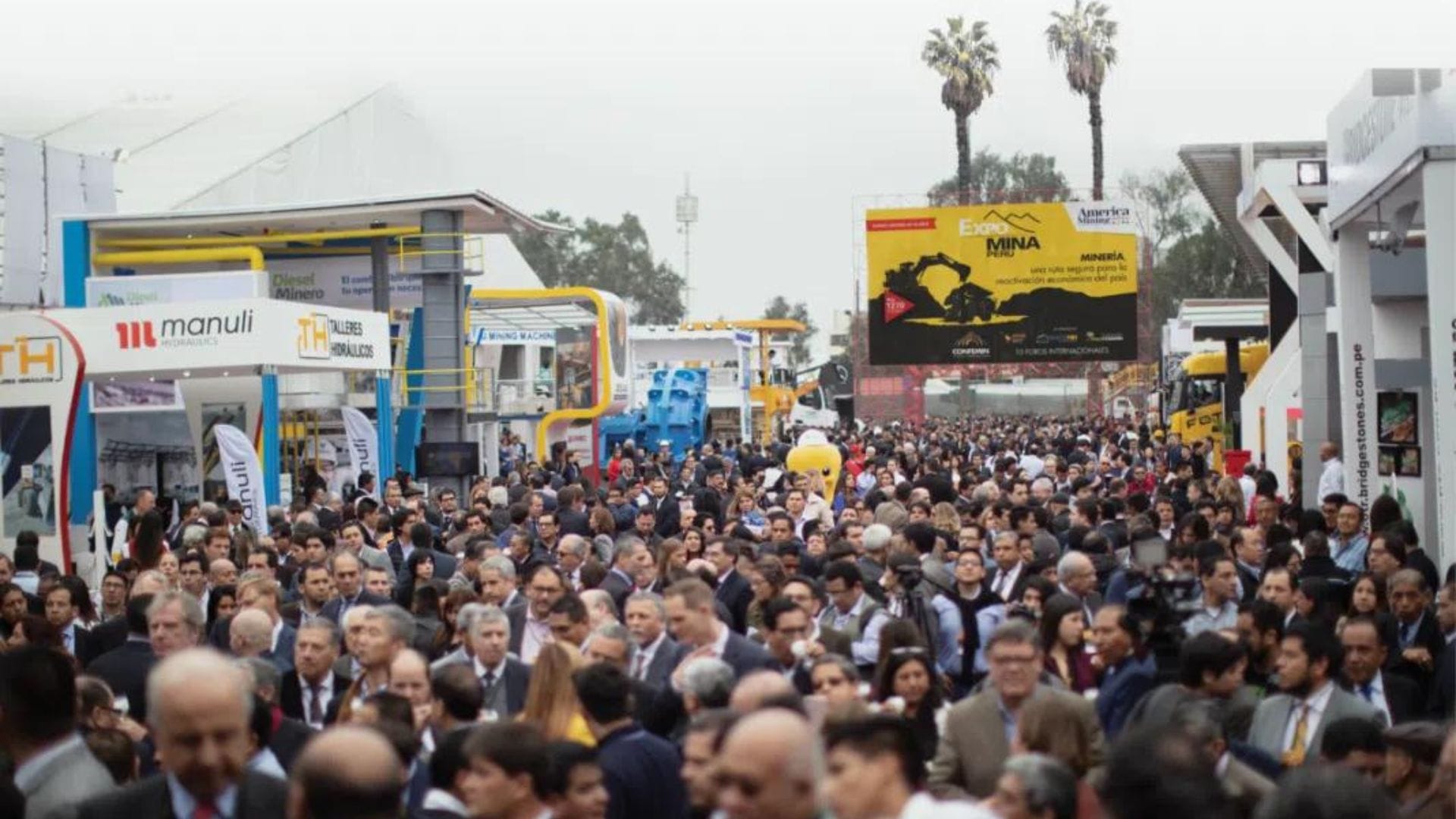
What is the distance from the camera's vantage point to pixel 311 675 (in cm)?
924

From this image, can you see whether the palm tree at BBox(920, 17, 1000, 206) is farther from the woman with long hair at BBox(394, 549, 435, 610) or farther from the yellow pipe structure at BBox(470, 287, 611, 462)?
the woman with long hair at BBox(394, 549, 435, 610)

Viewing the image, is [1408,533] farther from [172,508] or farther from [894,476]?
[172,508]

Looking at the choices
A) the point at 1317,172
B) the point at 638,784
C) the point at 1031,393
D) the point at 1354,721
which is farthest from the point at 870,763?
the point at 1031,393

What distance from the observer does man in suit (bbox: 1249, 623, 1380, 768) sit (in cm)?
773

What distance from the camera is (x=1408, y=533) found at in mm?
14125

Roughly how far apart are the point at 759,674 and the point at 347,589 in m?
5.92

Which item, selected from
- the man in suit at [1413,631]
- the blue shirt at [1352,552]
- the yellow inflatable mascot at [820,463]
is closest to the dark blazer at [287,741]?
the man in suit at [1413,631]

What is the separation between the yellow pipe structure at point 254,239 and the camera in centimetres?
3288

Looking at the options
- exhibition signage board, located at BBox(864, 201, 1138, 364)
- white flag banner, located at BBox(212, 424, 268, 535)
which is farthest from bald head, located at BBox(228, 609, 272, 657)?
exhibition signage board, located at BBox(864, 201, 1138, 364)

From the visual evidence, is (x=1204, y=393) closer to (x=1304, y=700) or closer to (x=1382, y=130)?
(x=1382, y=130)

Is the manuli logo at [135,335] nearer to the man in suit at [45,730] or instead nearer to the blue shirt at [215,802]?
the man in suit at [45,730]

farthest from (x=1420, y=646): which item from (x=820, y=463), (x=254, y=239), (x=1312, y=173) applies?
(x=254, y=239)

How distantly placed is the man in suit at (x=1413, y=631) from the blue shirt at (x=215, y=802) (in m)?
6.38

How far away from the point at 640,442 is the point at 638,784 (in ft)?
133
